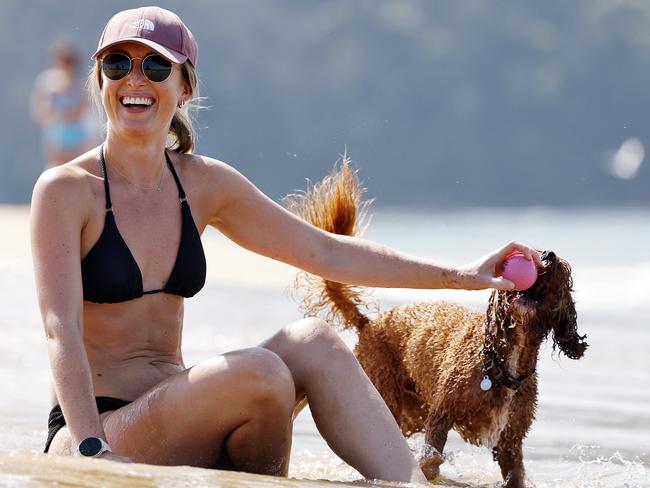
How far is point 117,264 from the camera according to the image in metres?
4.16

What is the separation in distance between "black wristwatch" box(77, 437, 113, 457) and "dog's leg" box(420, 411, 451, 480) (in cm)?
190

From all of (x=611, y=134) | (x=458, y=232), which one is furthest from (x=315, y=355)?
(x=611, y=134)

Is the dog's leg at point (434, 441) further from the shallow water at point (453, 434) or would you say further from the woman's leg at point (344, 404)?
the woman's leg at point (344, 404)

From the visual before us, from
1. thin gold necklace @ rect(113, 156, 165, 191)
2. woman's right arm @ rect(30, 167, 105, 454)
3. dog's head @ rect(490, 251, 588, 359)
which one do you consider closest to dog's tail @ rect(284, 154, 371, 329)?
dog's head @ rect(490, 251, 588, 359)

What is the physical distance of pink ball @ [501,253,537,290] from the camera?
4.62 metres

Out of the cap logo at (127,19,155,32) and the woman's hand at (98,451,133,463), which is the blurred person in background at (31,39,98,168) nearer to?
the cap logo at (127,19,155,32)

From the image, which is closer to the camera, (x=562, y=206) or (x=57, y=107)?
(x=57, y=107)

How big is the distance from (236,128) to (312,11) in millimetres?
6038

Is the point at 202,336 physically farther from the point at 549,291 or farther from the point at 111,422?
the point at 111,422

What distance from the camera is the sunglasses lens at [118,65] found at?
420 cm

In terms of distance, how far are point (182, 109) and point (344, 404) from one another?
49.0 inches

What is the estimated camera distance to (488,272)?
179 inches

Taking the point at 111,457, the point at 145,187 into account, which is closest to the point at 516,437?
the point at 145,187

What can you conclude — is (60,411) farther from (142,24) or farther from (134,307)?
(142,24)
